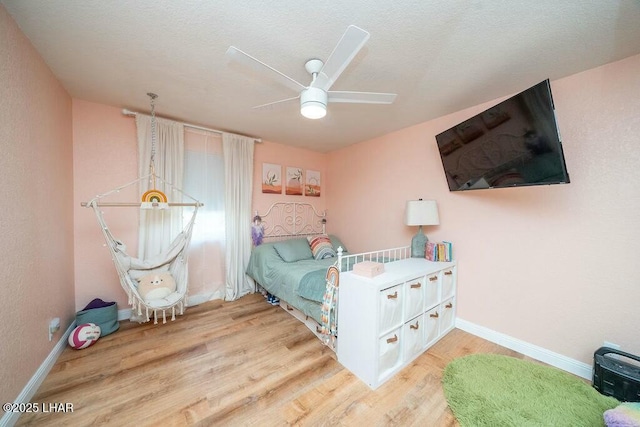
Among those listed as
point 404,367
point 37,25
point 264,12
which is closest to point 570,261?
point 404,367

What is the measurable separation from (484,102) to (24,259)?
12.8ft

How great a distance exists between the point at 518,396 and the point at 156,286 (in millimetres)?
Result: 3186

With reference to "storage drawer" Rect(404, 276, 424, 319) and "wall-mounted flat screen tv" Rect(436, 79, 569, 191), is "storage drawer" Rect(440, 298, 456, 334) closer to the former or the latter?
"storage drawer" Rect(404, 276, 424, 319)

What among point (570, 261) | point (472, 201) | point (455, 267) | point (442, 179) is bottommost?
point (455, 267)

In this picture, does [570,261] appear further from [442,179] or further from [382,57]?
[382,57]

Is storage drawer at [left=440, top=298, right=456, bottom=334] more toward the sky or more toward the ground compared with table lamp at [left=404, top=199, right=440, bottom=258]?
more toward the ground

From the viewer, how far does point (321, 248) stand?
3.30 meters

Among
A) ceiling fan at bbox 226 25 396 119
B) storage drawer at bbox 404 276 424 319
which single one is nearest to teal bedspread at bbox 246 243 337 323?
storage drawer at bbox 404 276 424 319

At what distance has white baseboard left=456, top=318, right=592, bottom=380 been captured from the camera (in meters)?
1.76

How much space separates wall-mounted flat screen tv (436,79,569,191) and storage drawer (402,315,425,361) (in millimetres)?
1360

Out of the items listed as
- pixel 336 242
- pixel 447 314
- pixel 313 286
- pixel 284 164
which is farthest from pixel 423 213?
pixel 284 164

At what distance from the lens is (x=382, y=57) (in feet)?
5.31

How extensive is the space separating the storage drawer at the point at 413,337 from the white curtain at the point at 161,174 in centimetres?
276

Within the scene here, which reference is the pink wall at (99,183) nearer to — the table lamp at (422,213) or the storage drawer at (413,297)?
the storage drawer at (413,297)
